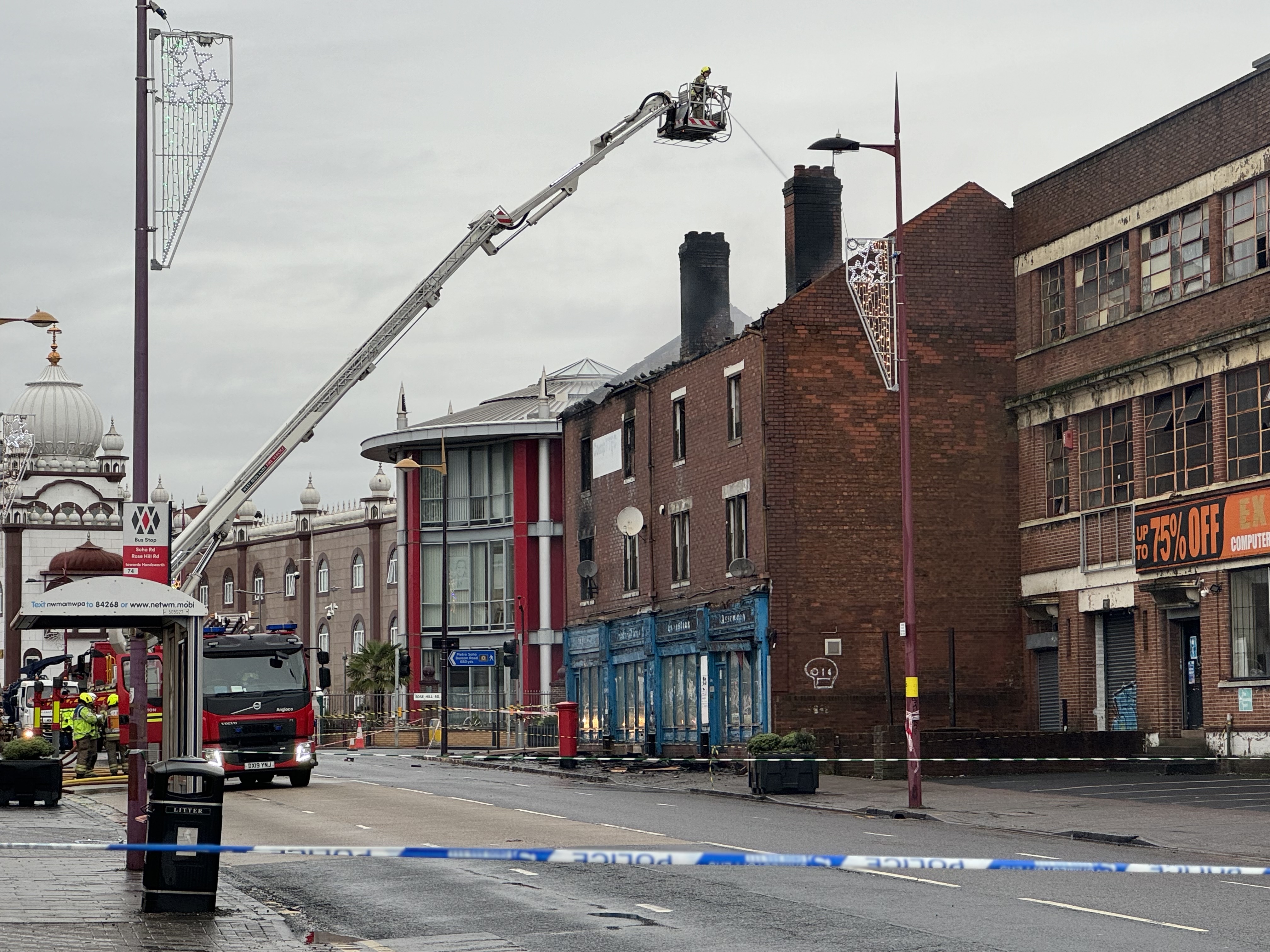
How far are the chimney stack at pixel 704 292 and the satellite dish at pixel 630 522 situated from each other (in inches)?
190

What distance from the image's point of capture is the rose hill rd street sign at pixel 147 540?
1691cm

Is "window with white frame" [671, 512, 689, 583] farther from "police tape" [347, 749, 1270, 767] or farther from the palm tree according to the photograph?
the palm tree

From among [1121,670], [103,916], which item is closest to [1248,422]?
[1121,670]

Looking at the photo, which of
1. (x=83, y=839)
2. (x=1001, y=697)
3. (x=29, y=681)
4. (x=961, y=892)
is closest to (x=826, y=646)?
(x=1001, y=697)

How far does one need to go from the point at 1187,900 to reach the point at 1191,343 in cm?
2106

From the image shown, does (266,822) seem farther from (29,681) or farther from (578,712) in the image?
(29,681)

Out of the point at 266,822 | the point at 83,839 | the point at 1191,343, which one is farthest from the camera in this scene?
the point at 1191,343

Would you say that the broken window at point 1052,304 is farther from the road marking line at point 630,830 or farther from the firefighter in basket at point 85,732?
the firefighter in basket at point 85,732

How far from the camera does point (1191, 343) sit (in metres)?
34.1

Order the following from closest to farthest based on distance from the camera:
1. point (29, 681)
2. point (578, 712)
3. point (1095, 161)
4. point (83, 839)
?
point (83, 839), point (1095, 161), point (578, 712), point (29, 681)

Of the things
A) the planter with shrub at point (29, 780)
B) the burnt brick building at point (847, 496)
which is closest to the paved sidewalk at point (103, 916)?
the planter with shrub at point (29, 780)

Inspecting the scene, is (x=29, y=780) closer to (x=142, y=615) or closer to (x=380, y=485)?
(x=142, y=615)

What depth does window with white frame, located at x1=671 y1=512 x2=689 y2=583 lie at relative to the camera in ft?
147

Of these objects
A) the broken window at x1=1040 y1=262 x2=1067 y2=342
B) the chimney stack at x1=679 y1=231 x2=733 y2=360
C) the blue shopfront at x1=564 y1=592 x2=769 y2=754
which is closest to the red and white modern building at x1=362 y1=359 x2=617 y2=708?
the blue shopfront at x1=564 y1=592 x2=769 y2=754
